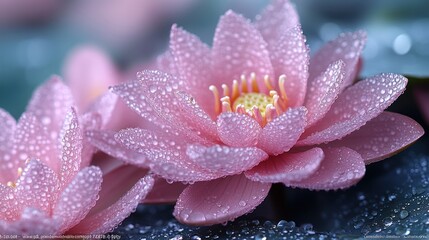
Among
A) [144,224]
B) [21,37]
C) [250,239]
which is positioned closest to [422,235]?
[250,239]

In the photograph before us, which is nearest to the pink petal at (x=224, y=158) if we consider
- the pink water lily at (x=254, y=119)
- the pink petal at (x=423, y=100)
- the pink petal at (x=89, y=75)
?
the pink water lily at (x=254, y=119)

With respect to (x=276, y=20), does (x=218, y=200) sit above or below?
below

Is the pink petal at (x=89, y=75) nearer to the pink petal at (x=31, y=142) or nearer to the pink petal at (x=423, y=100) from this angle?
the pink petal at (x=31, y=142)

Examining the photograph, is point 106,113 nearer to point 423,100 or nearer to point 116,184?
point 116,184

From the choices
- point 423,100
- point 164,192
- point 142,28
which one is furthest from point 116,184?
point 142,28

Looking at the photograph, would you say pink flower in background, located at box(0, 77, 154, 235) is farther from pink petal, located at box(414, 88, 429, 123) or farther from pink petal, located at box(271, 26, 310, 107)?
pink petal, located at box(414, 88, 429, 123)
